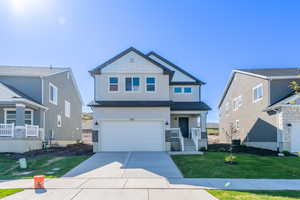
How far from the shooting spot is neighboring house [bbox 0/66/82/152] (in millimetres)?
14820

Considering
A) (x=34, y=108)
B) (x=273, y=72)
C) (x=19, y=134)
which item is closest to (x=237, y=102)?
(x=273, y=72)

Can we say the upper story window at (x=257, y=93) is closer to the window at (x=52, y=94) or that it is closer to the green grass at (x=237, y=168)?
the green grass at (x=237, y=168)

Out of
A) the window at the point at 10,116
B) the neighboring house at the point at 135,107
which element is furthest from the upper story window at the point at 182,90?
the window at the point at 10,116

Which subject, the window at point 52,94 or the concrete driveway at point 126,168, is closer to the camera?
the concrete driveway at point 126,168

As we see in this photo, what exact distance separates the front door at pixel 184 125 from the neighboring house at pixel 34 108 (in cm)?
1141

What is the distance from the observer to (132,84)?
16344 millimetres

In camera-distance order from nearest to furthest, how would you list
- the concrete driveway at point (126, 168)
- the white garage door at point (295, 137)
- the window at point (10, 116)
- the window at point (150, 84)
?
the concrete driveway at point (126, 168)
the white garage door at point (295, 137)
the window at point (150, 84)
the window at point (10, 116)

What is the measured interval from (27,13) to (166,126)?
36.3 feet

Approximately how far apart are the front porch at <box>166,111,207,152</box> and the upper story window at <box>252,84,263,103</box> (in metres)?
5.51

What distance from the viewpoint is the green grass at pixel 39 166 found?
9797 mm

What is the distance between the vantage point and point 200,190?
Answer: 7.27 metres

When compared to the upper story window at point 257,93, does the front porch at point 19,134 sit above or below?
below

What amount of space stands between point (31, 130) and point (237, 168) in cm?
1382

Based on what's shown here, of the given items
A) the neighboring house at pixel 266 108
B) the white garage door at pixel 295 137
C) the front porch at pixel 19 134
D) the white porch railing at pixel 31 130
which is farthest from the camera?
the neighboring house at pixel 266 108
